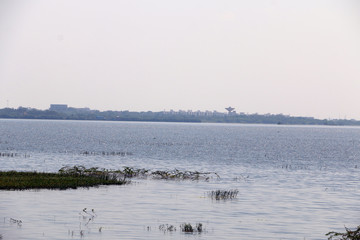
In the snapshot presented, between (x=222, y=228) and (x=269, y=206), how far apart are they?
31.6 ft

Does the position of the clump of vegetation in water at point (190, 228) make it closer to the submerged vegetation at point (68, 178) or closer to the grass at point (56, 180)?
the grass at point (56, 180)

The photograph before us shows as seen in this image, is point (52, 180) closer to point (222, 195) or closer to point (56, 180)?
point (56, 180)

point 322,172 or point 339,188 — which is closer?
point 339,188

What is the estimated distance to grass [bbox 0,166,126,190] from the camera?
44.6 metres

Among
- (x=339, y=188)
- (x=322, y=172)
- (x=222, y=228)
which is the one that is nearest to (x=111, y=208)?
(x=222, y=228)

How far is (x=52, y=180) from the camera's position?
47.2 meters

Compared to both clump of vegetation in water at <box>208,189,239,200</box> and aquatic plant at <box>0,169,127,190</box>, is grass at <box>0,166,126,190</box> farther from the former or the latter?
clump of vegetation in water at <box>208,189,239,200</box>

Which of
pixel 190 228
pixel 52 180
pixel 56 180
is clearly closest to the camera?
pixel 190 228

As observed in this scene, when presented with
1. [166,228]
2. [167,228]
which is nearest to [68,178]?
[166,228]

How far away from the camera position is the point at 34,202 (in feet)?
125

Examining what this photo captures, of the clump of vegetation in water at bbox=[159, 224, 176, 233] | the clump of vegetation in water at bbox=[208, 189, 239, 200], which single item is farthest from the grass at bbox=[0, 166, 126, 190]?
the clump of vegetation in water at bbox=[159, 224, 176, 233]

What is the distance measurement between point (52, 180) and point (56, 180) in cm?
32

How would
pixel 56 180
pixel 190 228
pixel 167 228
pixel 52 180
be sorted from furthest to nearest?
pixel 56 180, pixel 52 180, pixel 167 228, pixel 190 228

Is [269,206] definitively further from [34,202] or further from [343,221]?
[34,202]
